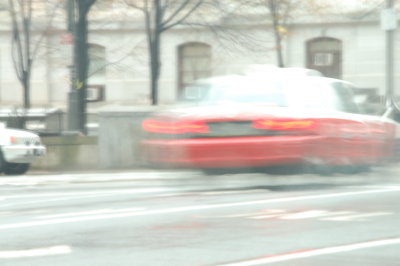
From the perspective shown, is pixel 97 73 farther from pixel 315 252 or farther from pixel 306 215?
pixel 315 252

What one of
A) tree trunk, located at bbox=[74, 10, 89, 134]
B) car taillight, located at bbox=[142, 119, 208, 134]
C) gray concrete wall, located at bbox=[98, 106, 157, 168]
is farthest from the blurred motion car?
tree trunk, located at bbox=[74, 10, 89, 134]

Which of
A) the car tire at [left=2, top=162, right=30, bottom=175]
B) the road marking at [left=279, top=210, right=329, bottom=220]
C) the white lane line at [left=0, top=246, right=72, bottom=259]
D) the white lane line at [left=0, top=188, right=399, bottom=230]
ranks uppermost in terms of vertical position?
the white lane line at [left=0, top=246, right=72, bottom=259]

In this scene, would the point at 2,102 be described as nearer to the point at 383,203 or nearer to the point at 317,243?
the point at 383,203

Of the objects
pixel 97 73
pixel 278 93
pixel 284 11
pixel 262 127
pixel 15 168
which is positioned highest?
pixel 284 11

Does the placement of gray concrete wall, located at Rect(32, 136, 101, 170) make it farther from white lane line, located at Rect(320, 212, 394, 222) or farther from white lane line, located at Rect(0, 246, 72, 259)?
white lane line, located at Rect(0, 246, 72, 259)

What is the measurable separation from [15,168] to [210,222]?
10.1 metres

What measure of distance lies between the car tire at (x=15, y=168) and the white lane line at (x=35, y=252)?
10.7 m

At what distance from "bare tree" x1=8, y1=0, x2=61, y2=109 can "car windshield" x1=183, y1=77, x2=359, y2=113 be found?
16.4 metres

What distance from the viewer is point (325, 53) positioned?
36.8 meters

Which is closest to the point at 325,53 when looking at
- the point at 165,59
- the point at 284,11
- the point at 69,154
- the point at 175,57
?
the point at 175,57

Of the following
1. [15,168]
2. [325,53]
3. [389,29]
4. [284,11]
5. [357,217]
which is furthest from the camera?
[325,53]

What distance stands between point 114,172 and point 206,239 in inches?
410

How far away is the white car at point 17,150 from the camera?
18172mm

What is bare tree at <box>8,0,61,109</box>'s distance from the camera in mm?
30297
